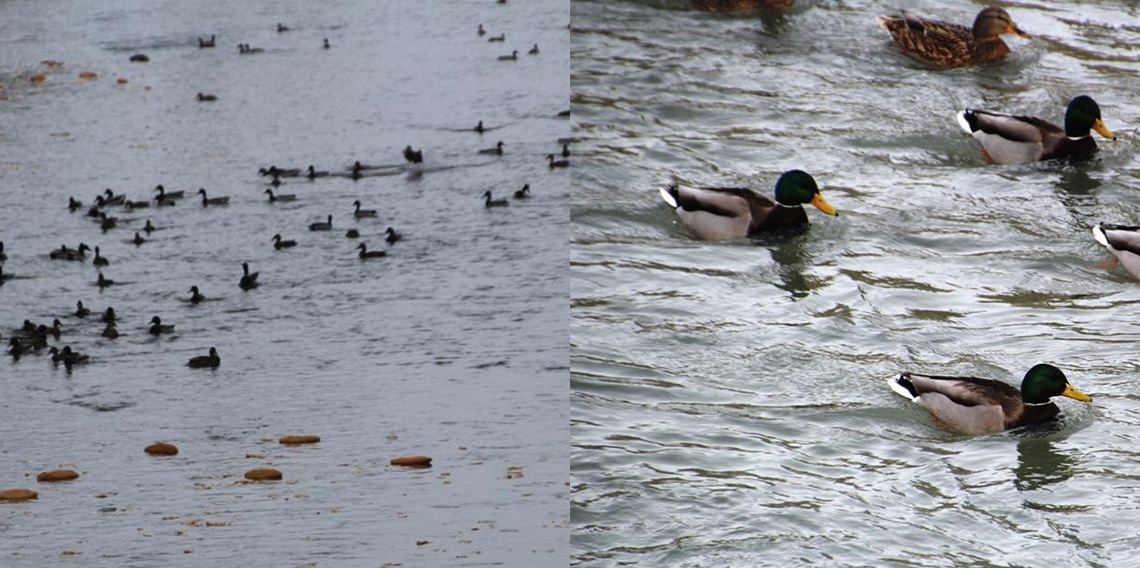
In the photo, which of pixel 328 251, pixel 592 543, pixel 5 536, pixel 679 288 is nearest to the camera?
pixel 592 543

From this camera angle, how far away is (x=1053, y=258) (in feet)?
39.2

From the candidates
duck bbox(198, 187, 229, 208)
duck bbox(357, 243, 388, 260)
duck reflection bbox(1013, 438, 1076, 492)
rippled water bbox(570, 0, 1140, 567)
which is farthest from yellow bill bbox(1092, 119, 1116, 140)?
duck bbox(198, 187, 229, 208)

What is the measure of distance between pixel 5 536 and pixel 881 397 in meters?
5.21

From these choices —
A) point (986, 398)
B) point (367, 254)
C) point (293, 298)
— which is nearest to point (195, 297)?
point (293, 298)

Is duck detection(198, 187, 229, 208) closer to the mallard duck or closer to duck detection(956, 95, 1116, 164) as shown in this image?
duck detection(956, 95, 1116, 164)

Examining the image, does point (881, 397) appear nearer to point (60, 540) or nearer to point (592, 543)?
point (592, 543)

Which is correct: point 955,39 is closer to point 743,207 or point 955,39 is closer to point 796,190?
point 796,190

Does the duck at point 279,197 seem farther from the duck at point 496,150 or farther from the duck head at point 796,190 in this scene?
the duck head at point 796,190

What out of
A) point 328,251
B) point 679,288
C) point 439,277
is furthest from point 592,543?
point 328,251

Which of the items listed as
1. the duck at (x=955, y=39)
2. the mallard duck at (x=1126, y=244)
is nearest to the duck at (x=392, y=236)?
the duck at (x=955, y=39)

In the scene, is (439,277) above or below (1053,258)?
below

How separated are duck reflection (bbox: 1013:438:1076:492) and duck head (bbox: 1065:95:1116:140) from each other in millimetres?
5398

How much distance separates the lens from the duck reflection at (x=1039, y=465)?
8703 millimetres

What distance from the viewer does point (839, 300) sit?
36.6 ft
